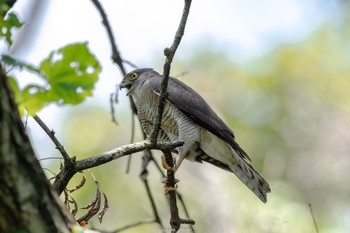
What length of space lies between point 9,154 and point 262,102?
15577 millimetres

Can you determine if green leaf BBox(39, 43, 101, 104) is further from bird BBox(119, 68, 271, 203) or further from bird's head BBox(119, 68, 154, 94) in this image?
bird's head BBox(119, 68, 154, 94)

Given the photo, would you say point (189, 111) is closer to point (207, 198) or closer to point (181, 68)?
point (207, 198)

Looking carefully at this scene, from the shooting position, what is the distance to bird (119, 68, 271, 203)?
645 centimetres

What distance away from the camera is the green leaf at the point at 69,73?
2396 mm

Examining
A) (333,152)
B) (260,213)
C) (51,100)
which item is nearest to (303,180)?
(333,152)

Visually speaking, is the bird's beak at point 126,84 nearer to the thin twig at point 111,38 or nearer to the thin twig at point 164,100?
the thin twig at point 111,38

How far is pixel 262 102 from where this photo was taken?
17.5 meters

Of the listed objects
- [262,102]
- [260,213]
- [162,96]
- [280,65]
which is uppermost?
[280,65]

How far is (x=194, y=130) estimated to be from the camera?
6.58 meters

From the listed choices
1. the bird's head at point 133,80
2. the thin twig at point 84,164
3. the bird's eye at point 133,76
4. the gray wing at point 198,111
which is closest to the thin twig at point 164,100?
the thin twig at point 84,164

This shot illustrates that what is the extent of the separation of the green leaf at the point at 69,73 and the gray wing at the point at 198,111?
3857mm

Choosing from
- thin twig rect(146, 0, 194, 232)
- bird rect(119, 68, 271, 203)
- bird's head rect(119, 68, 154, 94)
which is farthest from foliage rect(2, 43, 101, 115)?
bird's head rect(119, 68, 154, 94)

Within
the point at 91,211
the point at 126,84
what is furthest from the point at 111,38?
the point at 91,211

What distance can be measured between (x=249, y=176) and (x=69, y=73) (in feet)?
13.5
